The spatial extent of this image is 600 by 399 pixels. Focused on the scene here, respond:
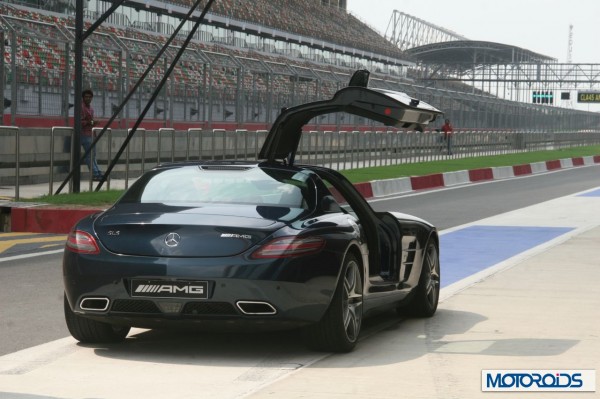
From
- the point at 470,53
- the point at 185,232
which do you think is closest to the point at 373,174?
the point at 185,232

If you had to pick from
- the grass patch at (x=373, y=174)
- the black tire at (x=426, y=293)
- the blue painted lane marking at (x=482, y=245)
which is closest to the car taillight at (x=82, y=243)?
the black tire at (x=426, y=293)

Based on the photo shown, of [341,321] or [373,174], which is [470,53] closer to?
[373,174]

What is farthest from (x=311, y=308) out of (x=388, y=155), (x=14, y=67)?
(x=388, y=155)

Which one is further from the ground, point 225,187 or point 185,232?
point 225,187

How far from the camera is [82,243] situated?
26.2 feet

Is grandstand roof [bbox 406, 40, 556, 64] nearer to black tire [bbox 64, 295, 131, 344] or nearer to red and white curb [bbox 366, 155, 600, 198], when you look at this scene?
red and white curb [bbox 366, 155, 600, 198]

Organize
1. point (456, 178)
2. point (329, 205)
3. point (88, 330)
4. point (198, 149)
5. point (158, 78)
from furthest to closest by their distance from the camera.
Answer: point (456, 178) < point (158, 78) < point (198, 149) < point (329, 205) < point (88, 330)

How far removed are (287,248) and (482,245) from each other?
9.25 m

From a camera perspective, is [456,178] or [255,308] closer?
[255,308]

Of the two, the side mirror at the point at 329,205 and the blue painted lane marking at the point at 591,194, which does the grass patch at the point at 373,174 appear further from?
the side mirror at the point at 329,205

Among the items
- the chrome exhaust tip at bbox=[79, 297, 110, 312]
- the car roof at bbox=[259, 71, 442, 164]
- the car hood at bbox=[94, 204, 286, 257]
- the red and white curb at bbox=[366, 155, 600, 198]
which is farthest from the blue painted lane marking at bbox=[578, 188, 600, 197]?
the chrome exhaust tip at bbox=[79, 297, 110, 312]

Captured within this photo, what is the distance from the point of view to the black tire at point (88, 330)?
26.9 feet

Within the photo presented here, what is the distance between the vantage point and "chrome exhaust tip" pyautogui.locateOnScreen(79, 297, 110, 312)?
7.78 m

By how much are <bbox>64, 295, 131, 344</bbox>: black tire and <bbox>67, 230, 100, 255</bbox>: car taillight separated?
38 centimetres
